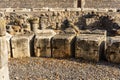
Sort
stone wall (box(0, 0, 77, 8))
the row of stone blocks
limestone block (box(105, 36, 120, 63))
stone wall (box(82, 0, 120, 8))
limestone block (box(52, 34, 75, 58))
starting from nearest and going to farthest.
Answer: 1. limestone block (box(105, 36, 120, 63))
2. the row of stone blocks
3. limestone block (box(52, 34, 75, 58))
4. stone wall (box(82, 0, 120, 8))
5. stone wall (box(0, 0, 77, 8))

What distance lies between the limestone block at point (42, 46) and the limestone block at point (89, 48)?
3.25ft

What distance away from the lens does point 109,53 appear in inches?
336

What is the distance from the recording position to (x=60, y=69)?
7.77 meters

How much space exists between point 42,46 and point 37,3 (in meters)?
17.9

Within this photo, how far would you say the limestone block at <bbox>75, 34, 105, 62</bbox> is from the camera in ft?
28.4

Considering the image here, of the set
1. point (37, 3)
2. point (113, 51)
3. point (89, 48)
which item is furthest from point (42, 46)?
point (37, 3)

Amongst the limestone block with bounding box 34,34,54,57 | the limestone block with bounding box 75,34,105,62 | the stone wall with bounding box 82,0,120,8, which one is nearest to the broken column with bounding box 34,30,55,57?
the limestone block with bounding box 34,34,54,57

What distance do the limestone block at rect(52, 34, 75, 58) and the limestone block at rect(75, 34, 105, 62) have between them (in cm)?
24

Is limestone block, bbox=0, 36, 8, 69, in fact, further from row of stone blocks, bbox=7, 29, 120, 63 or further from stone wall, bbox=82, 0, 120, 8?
stone wall, bbox=82, 0, 120, 8

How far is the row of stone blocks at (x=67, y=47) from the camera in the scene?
339 inches

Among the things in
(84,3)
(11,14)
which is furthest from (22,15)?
(84,3)

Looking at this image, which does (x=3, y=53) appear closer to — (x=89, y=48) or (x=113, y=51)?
(x=89, y=48)

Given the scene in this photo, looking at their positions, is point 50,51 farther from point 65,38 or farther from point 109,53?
point 109,53

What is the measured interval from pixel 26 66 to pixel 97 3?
764 inches
